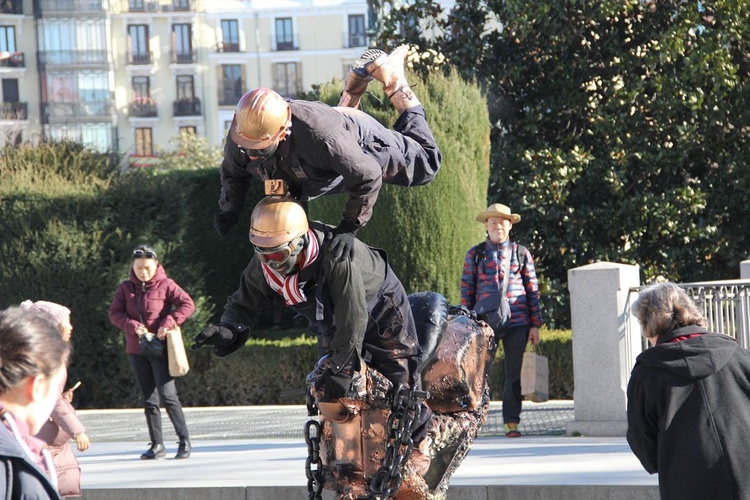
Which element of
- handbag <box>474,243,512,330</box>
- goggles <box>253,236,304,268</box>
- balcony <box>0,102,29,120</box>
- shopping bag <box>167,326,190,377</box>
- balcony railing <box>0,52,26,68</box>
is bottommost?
shopping bag <box>167,326,190,377</box>

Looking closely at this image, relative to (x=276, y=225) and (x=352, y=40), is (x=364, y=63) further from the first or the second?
(x=352, y=40)

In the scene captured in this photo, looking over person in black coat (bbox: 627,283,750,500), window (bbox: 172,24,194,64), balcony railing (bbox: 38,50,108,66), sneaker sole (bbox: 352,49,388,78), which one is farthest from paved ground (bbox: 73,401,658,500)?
window (bbox: 172,24,194,64)

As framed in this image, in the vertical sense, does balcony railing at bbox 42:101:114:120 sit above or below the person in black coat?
above

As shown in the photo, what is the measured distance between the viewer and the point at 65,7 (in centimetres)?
6362

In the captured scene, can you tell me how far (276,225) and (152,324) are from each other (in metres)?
6.18

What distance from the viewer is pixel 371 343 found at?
4551 millimetres

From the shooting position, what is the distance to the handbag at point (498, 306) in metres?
10.0

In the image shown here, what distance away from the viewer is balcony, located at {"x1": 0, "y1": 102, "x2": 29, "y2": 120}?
199ft

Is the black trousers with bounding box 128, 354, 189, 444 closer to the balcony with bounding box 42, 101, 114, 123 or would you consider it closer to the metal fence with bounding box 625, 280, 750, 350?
the metal fence with bounding box 625, 280, 750, 350

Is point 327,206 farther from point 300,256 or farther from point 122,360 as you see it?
point 300,256

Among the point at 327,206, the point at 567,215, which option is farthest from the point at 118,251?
the point at 567,215

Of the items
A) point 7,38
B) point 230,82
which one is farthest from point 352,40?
point 7,38

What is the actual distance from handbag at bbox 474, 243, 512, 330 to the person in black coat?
4721mm

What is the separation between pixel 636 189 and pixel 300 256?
13277 millimetres
